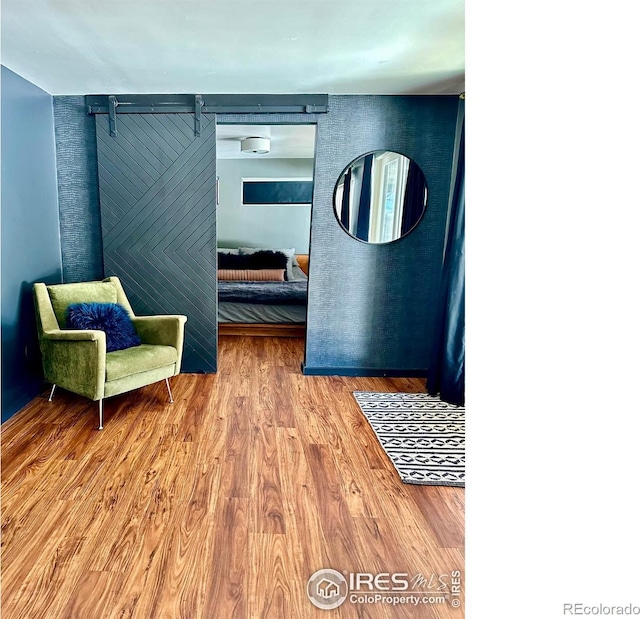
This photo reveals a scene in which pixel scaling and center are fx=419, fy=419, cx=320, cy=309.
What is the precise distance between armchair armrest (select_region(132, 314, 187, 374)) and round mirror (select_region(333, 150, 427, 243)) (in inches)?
60.3

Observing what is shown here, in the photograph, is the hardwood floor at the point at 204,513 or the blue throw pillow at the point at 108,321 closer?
the hardwood floor at the point at 204,513

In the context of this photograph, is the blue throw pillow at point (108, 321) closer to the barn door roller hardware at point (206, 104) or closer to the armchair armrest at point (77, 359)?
the armchair armrest at point (77, 359)

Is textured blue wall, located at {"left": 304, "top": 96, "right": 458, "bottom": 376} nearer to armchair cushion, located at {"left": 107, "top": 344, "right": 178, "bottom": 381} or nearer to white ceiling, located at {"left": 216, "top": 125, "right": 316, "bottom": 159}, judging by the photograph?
armchair cushion, located at {"left": 107, "top": 344, "right": 178, "bottom": 381}

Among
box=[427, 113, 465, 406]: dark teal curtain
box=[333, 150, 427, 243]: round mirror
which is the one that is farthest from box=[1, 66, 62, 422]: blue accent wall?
box=[427, 113, 465, 406]: dark teal curtain

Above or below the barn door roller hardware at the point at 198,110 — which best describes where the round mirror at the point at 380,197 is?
below

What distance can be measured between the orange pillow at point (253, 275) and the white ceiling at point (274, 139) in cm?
170

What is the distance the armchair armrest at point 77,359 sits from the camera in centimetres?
256

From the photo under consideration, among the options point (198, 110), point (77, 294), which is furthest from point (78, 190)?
point (198, 110)

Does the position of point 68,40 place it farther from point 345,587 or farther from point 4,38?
point 345,587

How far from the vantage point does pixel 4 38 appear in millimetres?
2297

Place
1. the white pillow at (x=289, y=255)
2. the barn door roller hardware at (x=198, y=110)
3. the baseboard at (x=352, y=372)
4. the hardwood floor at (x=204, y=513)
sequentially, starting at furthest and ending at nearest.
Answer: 1. the white pillow at (x=289, y=255)
2. the baseboard at (x=352, y=372)
3. the barn door roller hardware at (x=198, y=110)
4. the hardwood floor at (x=204, y=513)

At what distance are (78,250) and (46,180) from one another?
575 millimetres

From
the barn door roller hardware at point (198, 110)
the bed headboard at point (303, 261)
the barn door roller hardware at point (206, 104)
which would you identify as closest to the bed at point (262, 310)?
the bed headboard at point (303, 261)
